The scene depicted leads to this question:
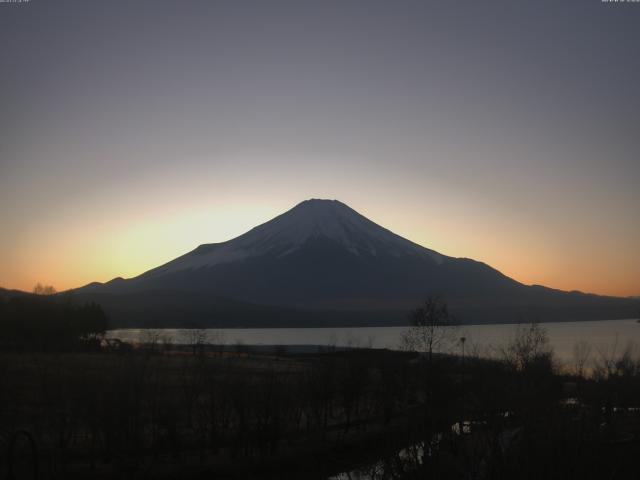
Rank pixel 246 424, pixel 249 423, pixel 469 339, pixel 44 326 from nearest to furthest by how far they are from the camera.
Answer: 1. pixel 246 424
2. pixel 249 423
3. pixel 44 326
4. pixel 469 339

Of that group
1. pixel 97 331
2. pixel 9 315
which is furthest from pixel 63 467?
pixel 97 331

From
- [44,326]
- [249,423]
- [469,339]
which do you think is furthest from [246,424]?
[469,339]

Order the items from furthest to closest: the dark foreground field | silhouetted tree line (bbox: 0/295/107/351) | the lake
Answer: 1. the lake
2. silhouetted tree line (bbox: 0/295/107/351)
3. the dark foreground field

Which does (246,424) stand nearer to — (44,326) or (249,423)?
(249,423)

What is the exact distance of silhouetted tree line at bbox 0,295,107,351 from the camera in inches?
2192

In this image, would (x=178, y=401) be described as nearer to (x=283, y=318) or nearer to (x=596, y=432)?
(x=596, y=432)

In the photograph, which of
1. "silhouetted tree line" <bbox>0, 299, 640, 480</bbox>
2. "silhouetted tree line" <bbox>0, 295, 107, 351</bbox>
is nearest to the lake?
"silhouetted tree line" <bbox>0, 295, 107, 351</bbox>

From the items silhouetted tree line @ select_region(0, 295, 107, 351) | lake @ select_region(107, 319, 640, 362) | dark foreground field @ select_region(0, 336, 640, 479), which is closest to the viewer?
dark foreground field @ select_region(0, 336, 640, 479)

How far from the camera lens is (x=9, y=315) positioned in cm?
6019

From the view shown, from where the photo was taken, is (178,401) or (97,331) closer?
(178,401)

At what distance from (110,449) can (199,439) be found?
115 inches

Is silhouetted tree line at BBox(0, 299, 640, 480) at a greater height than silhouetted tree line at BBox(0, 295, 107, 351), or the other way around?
silhouetted tree line at BBox(0, 295, 107, 351)

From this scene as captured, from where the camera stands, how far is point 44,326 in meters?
59.0

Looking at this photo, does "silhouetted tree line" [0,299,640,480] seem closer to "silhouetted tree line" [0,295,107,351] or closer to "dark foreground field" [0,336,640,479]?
"dark foreground field" [0,336,640,479]
